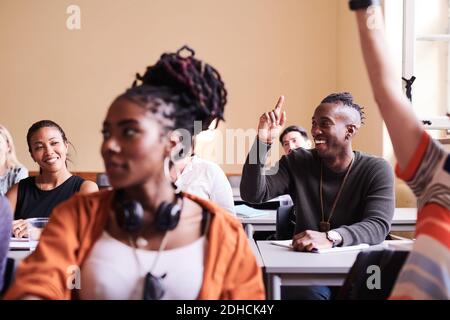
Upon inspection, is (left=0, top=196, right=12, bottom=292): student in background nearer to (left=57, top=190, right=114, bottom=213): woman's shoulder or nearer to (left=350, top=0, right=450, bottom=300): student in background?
(left=57, top=190, right=114, bottom=213): woman's shoulder

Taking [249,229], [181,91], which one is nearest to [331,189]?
[249,229]

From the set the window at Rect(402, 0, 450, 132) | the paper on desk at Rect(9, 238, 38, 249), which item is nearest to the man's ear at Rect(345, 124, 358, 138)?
the paper on desk at Rect(9, 238, 38, 249)

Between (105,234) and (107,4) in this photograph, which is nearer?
(105,234)

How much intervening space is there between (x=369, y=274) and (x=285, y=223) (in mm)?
1399

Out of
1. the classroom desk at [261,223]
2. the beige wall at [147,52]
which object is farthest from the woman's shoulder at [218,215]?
the beige wall at [147,52]

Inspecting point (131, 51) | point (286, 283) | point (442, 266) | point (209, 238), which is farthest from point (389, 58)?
point (131, 51)

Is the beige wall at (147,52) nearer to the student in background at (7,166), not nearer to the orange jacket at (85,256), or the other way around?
the student in background at (7,166)

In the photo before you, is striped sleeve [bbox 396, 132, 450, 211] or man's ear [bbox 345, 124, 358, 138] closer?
striped sleeve [bbox 396, 132, 450, 211]

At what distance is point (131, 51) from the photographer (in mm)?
5480

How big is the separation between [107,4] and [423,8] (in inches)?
117

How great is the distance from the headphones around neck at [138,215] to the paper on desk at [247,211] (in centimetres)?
222

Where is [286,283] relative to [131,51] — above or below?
below

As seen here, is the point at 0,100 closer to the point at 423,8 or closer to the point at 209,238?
the point at 423,8

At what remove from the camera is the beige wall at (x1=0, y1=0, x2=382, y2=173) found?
5.46 m
